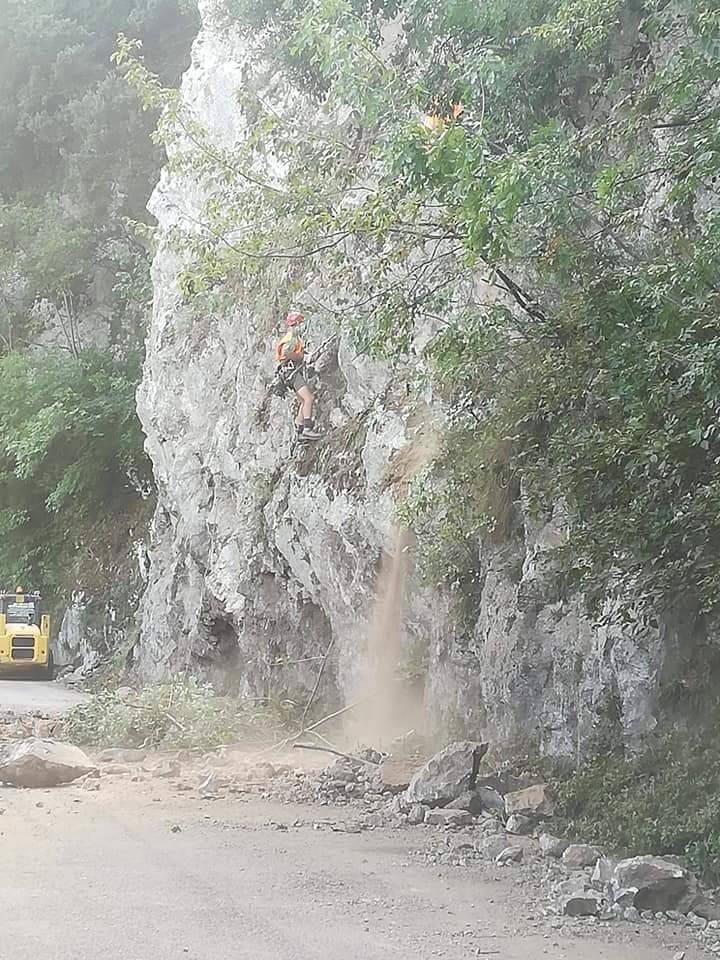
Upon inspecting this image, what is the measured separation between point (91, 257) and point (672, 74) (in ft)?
86.7

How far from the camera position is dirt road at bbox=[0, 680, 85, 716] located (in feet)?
59.6

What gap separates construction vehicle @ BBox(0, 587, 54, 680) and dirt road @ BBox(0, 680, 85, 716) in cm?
56

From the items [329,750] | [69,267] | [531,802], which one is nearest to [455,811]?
[531,802]

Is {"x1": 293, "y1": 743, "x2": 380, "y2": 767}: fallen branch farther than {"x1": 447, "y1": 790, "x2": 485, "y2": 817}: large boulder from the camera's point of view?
Yes

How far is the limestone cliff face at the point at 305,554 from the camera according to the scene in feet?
30.9

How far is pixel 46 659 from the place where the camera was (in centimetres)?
2673

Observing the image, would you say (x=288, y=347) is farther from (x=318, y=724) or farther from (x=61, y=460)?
(x=61, y=460)

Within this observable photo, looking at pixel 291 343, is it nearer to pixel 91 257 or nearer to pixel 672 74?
pixel 672 74

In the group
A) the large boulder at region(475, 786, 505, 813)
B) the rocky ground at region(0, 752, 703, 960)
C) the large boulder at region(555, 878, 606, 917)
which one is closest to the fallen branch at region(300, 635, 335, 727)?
the rocky ground at region(0, 752, 703, 960)

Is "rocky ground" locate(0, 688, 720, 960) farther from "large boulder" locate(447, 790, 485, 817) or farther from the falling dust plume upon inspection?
the falling dust plume

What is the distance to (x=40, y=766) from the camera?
34.4 feet

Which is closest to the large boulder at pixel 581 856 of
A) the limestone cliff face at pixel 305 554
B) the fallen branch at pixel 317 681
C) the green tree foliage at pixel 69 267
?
the limestone cliff face at pixel 305 554

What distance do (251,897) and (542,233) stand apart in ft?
16.6

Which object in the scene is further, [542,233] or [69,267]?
[69,267]
